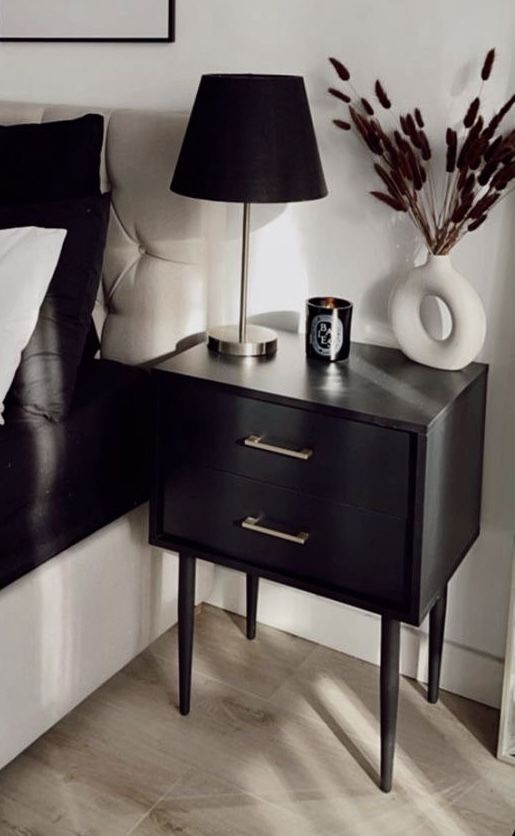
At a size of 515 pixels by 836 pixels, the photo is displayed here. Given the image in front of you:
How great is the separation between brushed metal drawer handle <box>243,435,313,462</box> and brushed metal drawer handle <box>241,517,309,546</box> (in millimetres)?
140

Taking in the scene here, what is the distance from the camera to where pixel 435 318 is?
1910mm

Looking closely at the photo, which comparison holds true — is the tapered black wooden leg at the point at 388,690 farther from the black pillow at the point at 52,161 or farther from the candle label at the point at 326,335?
the black pillow at the point at 52,161

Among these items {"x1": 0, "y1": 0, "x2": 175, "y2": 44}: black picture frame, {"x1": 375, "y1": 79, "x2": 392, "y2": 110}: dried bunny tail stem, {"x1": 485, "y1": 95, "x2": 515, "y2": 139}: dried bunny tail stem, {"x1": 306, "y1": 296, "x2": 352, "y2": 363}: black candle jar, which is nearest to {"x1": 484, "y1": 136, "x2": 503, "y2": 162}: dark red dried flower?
{"x1": 485, "y1": 95, "x2": 515, "y2": 139}: dried bunny tail stem

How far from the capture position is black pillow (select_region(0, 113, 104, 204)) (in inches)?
77.4

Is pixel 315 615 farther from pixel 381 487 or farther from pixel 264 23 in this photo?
pixel 264 23

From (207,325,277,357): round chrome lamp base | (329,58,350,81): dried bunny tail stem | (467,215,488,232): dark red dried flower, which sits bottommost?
(207,325,277,357): round chrome lamp base

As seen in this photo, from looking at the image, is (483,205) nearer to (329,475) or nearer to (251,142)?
(251,142)

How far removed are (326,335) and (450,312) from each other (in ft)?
0.77

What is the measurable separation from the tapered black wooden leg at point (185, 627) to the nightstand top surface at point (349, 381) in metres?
0.40

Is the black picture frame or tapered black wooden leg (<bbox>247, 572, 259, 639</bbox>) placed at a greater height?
the black picture frame

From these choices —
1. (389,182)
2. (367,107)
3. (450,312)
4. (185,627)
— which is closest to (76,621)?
(185,627)

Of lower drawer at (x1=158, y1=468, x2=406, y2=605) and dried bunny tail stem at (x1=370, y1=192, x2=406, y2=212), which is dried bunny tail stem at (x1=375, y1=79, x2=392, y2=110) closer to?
dried bunny tail stem at (x1=370, y1=192, x2=406, y2=212)

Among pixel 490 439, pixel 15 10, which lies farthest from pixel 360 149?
pixel 15 10

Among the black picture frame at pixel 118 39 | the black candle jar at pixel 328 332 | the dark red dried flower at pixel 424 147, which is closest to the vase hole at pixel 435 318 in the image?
the black candle jar at pixel 328 332
